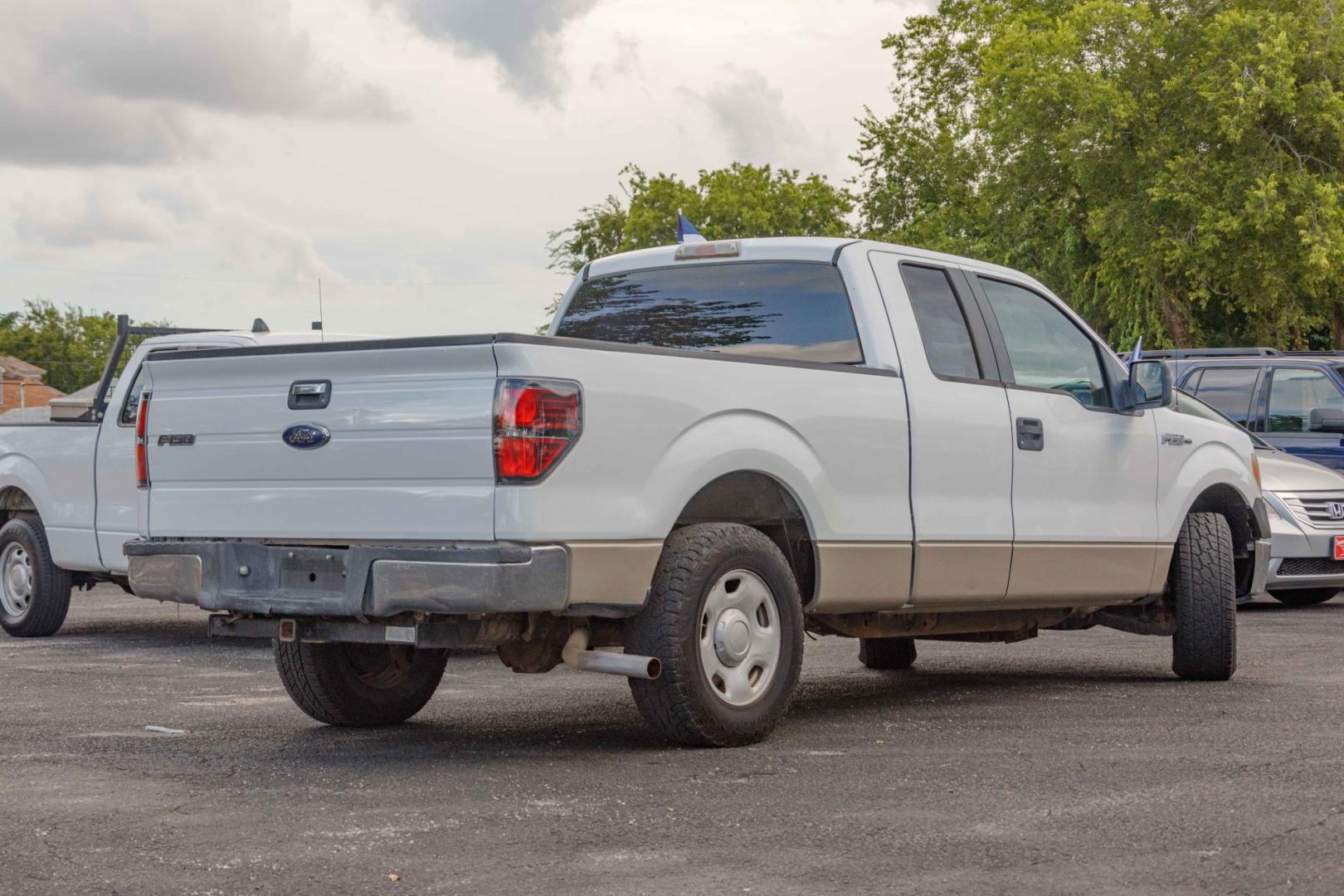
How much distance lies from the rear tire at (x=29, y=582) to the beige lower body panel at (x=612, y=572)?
7387 mm

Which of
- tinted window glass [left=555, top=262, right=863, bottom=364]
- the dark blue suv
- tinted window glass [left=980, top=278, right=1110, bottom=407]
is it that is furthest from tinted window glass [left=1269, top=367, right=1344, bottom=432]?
tinted window glass [left=555, top=262, right=863, bottom=364]

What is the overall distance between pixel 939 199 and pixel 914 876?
51117 mm

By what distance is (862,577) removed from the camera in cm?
730

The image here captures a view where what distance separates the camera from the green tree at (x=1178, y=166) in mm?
32500

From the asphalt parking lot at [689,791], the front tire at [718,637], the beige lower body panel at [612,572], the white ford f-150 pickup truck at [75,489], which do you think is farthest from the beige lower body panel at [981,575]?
the white ford f-150 pickup truck at [75,489]

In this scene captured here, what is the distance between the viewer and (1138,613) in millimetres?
9375

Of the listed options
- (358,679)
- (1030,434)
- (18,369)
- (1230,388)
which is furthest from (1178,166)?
(18,369)

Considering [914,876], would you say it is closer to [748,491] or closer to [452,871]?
[452,871]

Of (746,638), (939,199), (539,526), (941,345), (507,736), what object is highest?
(939,199)

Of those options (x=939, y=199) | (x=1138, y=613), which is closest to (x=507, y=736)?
(x=1138, y=613)

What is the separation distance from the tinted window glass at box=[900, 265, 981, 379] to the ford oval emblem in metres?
2.68

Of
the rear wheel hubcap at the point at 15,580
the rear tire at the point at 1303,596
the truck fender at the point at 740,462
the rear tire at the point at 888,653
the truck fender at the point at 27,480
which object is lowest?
the rear tire at the point at 1303,596

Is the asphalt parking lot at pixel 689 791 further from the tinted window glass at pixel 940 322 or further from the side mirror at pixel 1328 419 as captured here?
the side mirror at pixel 1328 419

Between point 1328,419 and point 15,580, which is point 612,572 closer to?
point 15,580
